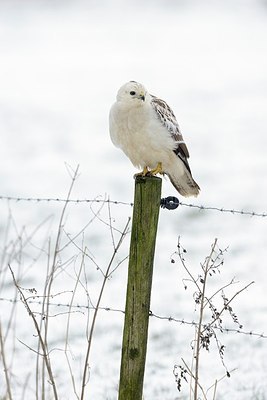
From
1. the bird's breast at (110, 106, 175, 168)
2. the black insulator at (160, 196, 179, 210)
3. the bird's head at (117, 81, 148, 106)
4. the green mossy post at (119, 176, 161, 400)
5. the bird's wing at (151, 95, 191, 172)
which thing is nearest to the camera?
the green mossy post at (119, 176, 161, 400)

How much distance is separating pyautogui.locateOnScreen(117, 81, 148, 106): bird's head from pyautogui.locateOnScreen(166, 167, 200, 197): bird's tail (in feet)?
2.73

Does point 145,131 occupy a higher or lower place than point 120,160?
lower

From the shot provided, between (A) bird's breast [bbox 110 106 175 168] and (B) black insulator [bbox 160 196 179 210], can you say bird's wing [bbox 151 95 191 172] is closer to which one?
(A) bird's breast [bbox 110 106 175 168]

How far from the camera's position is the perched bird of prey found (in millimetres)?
5922

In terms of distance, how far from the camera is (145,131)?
609 centimetres

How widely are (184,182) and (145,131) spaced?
2.77 ft

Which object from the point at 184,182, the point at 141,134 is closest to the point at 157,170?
the point at 141,134

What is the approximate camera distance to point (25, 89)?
26188mm

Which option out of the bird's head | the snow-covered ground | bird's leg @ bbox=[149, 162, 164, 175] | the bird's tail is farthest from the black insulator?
the bird's tail

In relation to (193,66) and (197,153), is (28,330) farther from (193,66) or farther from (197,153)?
(193,66)

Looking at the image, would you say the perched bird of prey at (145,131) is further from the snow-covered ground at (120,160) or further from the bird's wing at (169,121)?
the snow-covered ground at (120,160)

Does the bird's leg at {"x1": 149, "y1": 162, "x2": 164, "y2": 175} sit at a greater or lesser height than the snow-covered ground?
lesser

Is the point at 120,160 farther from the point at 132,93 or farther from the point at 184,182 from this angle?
the point at 132,93

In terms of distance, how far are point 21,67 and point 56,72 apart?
106 centimetres
